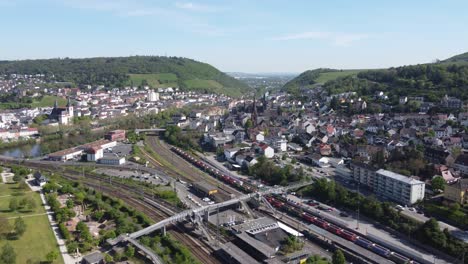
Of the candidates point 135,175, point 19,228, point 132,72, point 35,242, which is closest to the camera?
point 35,242

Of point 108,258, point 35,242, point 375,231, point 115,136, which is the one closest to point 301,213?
point 375,231

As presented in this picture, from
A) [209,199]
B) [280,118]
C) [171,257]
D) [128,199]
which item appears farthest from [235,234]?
[280,118]

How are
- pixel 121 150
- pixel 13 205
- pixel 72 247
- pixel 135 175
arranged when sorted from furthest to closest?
pixel 121 150
pixel 135 175
pixel 13 205
pixel 72 247

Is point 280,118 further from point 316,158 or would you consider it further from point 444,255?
point 444,255


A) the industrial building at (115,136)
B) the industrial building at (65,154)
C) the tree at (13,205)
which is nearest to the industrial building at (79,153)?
the industrial building at (65,154)

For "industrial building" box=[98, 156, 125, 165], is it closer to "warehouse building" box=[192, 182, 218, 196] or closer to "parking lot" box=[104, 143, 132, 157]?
"parking lot" box=[104, 143, 132, 157]

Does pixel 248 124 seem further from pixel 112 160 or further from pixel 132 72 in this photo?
pixel 132 72

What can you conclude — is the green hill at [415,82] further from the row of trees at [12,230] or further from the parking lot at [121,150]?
the row of trees at [12,230]
